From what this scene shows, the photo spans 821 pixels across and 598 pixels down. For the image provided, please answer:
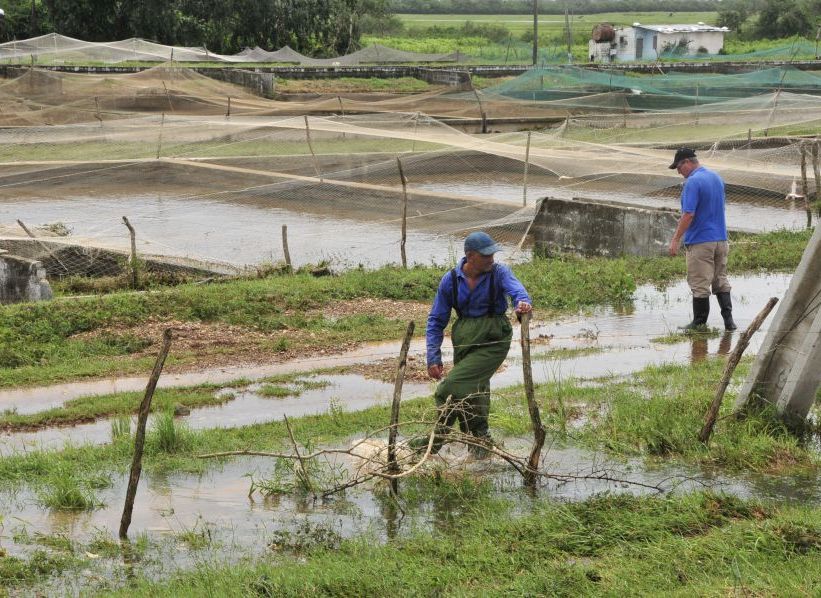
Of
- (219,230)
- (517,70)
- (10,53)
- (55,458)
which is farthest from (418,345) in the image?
(517,70)

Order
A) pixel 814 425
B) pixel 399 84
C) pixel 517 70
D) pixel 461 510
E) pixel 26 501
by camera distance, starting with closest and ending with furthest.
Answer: pixel 461 510
pixel 26 501
pixel 814 425
pixel 399 84
pixel 517 70

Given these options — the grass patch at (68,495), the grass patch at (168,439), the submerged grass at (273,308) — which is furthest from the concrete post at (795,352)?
the submerged grass at (273,308)

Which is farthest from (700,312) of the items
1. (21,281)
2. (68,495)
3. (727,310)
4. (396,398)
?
(21,281)

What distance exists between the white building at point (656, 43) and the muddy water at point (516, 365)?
167ft

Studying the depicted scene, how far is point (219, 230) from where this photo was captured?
19.7 m

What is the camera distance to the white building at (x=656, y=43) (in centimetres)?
6181

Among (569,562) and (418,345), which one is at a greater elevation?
(569,562)

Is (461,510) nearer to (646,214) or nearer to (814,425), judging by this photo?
(814,425)

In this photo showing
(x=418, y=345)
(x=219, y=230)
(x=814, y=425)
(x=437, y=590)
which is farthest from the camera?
(x=219, y=230)

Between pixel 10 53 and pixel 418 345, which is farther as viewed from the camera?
pixel 10 53

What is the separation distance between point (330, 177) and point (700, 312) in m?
11.9

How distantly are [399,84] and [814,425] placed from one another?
37.3 meters

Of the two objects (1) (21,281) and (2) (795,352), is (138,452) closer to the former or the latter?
(2) (795,352)

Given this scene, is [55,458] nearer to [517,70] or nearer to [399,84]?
[399,84]
